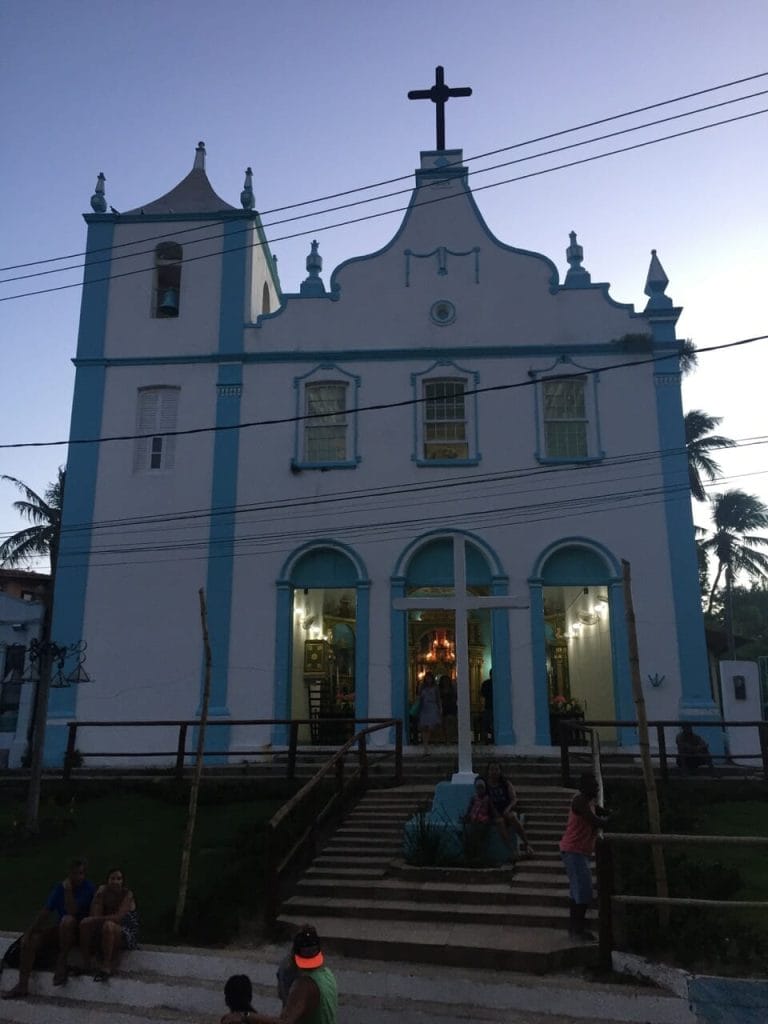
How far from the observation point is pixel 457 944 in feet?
23.9

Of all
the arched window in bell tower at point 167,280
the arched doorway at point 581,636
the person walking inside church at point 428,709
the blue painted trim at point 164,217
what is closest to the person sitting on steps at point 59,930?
the person walking inside church at point 428,709

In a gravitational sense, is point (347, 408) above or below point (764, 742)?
above

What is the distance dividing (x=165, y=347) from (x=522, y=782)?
12.3 metres

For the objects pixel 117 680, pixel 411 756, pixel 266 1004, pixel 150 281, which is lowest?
pixel 266 1004

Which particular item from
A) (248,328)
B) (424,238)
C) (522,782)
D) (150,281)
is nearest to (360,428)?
(248,328)

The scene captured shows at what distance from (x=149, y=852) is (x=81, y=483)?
396 inches

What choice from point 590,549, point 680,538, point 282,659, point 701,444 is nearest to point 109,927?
point 282,659

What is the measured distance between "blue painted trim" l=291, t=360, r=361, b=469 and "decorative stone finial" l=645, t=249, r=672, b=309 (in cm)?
668

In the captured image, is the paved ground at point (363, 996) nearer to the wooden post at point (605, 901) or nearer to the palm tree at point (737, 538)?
the wooden post at point (605, 901)

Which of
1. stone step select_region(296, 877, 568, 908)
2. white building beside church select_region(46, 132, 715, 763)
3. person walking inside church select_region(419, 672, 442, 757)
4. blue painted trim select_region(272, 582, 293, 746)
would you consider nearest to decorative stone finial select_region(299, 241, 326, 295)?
white building beside church select_region(46, 132, 715, 763)

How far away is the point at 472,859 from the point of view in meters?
9.05

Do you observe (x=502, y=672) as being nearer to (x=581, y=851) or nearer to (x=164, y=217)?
(x=581, y=851)

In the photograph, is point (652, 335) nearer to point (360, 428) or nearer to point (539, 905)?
point (360, 428)

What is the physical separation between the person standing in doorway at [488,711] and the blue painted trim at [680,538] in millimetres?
3643
